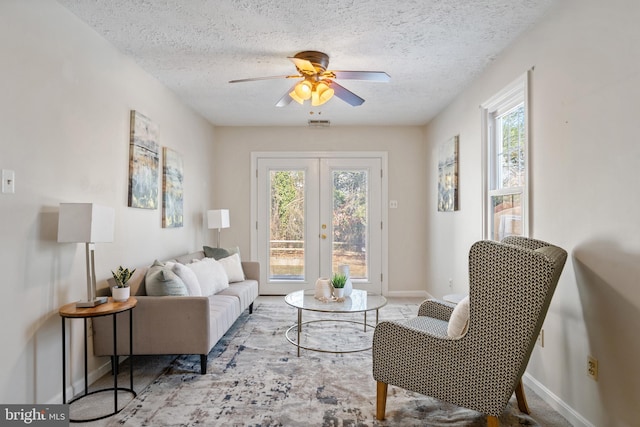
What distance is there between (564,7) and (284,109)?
314cm

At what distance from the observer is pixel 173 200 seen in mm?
4102

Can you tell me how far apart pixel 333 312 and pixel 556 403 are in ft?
5.05

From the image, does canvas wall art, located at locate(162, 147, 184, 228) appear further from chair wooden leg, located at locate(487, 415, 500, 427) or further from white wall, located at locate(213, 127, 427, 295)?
chair wooden leg, located at locate(487, 415, 500, 427)

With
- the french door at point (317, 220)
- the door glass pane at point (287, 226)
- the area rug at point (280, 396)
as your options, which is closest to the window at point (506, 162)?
the area rug at point (280, 396)

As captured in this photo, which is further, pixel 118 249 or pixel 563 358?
pixel 118 249

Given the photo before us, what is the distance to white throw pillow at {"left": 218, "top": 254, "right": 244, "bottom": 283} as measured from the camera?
4.31m

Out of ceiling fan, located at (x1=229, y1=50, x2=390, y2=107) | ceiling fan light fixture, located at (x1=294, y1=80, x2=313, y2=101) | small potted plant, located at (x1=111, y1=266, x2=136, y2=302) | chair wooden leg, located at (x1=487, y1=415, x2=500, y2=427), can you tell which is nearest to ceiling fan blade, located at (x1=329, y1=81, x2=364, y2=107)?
ceiling fan, located at (x1=229, y1=50, x2=390, y2=107)

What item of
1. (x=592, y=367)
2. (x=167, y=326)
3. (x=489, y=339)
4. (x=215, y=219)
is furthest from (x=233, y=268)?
(x=592, y=367)

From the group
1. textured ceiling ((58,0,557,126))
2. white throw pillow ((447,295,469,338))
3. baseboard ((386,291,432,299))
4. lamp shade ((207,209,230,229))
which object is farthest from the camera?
baseboard ((386,291,432,299))

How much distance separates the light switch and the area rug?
1.38 metres

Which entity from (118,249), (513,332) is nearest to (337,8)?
(513,332)

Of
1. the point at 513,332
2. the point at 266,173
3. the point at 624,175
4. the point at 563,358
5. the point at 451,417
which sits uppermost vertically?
the point at 266,173

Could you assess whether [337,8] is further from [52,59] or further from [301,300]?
[301,300]

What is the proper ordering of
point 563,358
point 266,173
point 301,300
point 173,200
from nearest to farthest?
point 563,358 → point 301,300 → point 173,200 → point 266,173
